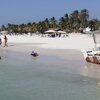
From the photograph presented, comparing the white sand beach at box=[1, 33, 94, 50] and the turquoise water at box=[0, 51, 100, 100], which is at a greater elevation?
the white sand beach at box=[1, 33, 94, 50]

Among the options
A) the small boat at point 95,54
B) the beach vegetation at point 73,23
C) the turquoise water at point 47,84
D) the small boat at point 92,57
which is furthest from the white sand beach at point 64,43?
the beach vegetation at point 73,23

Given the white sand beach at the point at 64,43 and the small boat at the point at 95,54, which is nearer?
the small boat at the point at 95,54

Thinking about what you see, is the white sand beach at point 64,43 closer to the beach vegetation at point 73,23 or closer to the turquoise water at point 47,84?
the turquoise water at point 47,84

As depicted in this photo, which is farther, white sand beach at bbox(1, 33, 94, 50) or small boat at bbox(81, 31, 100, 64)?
white sand beach at bbox(1, 33, 94, 50)

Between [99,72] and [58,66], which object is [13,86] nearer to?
[99,72]

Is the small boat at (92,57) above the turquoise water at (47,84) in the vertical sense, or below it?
above

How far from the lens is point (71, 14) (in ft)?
403

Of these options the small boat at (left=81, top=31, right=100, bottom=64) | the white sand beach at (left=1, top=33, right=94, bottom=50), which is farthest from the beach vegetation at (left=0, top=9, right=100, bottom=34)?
the small boat at (left=81, top=31, right=100, bottom=64)

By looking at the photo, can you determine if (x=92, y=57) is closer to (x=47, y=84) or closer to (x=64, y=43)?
(x=47, y=84)

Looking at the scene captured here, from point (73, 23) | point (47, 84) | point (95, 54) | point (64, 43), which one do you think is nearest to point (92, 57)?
point (95, 54)

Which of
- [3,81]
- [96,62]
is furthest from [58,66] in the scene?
[3,81]

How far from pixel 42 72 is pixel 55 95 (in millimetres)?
6499

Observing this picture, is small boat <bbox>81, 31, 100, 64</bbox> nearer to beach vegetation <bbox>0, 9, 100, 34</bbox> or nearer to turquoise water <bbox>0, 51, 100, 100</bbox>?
turquoise water <bbox>0, 51, 100, 100</bbox>

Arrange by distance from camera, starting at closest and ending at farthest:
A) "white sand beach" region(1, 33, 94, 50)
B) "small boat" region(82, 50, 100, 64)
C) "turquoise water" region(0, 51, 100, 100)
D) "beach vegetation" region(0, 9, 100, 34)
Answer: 1. "turquoise water" region(0, 51, 100, 100)
2. "small boat" region(82, 50, 100, 64)
3. "white sand beach" region(1, 33, 94, 50)
4. "beach vegetation" region(0, 9, 100, 34)
